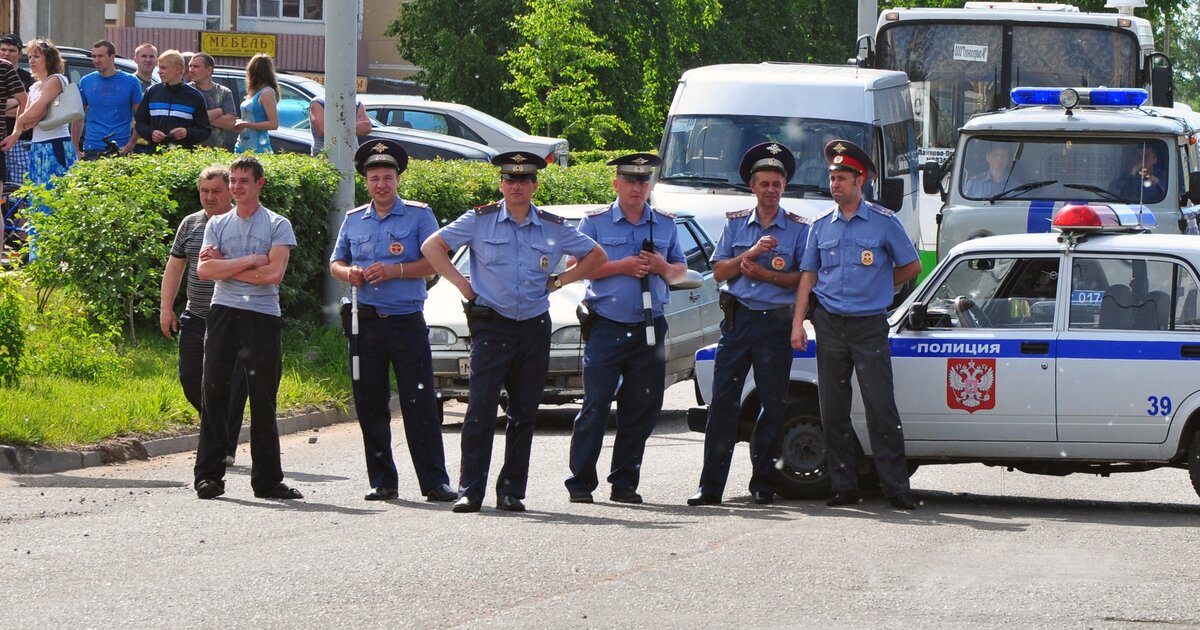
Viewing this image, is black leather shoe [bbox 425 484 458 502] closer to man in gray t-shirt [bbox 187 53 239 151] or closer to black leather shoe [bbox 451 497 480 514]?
black leather shoe [bbox 451 497 480 514]

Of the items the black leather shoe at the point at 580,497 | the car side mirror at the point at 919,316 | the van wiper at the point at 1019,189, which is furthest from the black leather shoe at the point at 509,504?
the van wiper at the point at 1019,189

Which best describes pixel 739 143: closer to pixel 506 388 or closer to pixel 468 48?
pixel 506 388

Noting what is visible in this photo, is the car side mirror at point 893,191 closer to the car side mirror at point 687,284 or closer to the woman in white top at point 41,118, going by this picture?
→ the car side mirror at point 687,284

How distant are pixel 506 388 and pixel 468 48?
32.1 m

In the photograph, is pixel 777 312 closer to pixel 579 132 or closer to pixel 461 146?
pixel 461 146

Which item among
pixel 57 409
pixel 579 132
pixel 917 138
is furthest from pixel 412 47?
pixel 57 409

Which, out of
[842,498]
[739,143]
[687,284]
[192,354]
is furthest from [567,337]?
[739,143]

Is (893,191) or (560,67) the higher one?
(560,67)

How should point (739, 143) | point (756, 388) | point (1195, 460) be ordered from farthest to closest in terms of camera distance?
point (739, 143)
point (756, 388)
point (1195, 460)

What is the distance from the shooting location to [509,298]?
9.86 metres

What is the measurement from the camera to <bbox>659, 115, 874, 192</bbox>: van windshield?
60.7 feet

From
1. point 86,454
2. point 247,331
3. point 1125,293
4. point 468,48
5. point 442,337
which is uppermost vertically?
point 468,48

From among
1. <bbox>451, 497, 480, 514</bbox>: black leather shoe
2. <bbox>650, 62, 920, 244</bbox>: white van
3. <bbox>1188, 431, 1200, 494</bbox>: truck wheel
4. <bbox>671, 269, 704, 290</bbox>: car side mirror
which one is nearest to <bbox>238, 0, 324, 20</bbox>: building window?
<bbox>650, 62, 920, 244</bbox>: white van

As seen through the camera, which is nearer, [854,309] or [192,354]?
[854,309]
